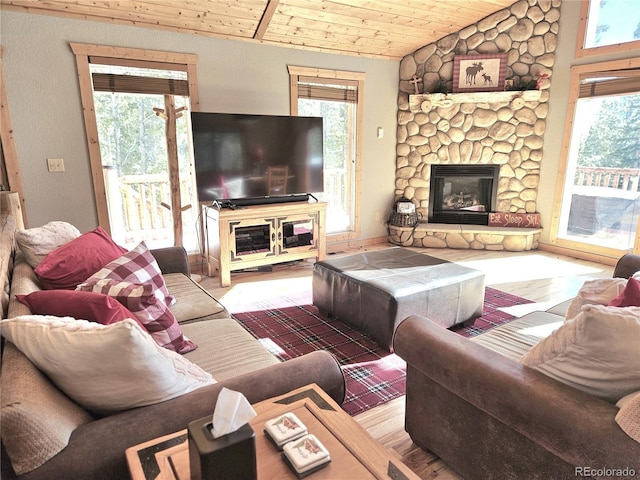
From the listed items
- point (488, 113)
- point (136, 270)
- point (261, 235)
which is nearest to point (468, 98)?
point (488, 113)

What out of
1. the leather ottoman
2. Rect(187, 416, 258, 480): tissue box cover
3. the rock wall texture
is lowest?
the leather ottoman

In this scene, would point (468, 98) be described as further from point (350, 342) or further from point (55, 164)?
point (55, 164)

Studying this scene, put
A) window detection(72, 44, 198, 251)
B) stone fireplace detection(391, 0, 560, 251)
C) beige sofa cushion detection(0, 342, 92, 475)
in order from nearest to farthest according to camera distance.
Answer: beige sofa cushion detection(0, 342, 92, 475) → window detection(72, 44, 198, 251) → stone fireplace detection(391, 0, 560, 251)

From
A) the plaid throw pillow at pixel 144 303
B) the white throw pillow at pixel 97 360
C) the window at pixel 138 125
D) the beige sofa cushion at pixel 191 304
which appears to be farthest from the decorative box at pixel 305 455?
the window at pixel 138 125

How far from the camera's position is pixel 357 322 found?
2.84 m

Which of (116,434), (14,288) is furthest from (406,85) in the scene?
(116,434)

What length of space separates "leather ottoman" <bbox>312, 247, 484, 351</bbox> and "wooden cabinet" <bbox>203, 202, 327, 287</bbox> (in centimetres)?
113

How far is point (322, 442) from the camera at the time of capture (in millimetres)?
1041

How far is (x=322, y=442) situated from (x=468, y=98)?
4.90 metres

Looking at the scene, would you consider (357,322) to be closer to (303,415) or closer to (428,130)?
(303,415)

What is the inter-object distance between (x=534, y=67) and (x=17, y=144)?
17.6 ft

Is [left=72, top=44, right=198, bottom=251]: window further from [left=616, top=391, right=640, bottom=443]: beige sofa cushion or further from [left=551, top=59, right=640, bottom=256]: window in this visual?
[left=551, top=59, right=640, bottom=256]: window

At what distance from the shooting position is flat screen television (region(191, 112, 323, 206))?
12.8ft

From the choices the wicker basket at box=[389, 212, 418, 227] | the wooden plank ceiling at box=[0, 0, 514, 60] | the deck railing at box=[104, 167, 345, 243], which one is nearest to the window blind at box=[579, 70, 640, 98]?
the wooden plank ceiling at box=[0, 0, 514, 60]
